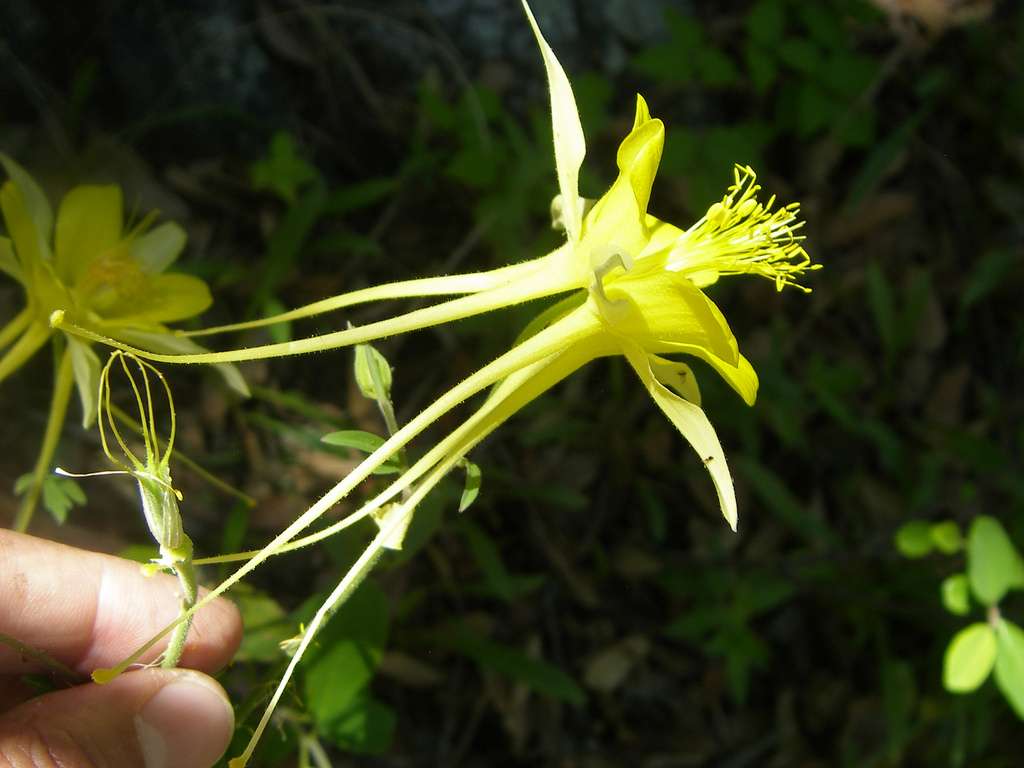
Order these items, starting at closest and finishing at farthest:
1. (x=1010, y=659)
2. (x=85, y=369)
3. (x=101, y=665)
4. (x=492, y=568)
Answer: (x=85, y=369)
(x=101, y=665)
(x=1010, y=659)
(x=492, y=568)

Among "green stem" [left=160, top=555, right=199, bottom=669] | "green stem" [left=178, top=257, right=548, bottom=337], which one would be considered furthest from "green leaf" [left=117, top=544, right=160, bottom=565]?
"green stem" [left=178, top=257, right=548, bottom=337]

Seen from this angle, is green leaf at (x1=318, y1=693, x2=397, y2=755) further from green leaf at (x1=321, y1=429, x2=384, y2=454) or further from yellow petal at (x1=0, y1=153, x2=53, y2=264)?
yellow petal at (x1=0, y1=153, x2=53, y2=264)

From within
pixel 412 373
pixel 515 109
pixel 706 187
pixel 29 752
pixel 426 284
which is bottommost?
pixel 29 752

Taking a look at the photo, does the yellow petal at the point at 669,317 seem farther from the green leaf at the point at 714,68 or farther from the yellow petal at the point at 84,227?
the green leaf at the point at 714,68

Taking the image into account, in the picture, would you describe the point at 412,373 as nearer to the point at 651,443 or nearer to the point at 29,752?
the point at 651,443

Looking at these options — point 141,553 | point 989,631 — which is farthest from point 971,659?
point 141,553

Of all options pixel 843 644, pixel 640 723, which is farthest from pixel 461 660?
pixel 843 644

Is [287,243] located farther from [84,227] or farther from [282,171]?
[84,227]
